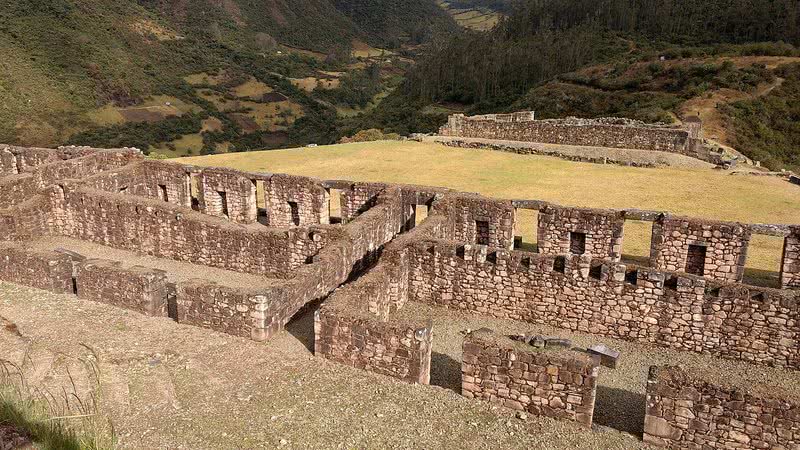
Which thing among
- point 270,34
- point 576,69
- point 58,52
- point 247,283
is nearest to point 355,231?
point 247,283

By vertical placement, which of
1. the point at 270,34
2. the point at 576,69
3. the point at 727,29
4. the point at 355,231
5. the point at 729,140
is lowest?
the point at 355,231

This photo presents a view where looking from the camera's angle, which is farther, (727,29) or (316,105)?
(316,105)

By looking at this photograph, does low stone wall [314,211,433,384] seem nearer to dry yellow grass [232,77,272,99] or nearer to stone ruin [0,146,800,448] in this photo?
stone ruin [0,146,800,448]

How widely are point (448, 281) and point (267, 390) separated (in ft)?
20.7

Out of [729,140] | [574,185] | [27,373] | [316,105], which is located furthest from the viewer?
[316,105]

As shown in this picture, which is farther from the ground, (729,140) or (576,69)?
(576,69)

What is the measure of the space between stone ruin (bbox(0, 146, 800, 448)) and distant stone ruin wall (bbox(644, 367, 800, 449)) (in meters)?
0.02

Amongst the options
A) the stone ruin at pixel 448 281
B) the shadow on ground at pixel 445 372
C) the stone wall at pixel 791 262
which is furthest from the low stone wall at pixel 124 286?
the stone wall at pixel 791 262

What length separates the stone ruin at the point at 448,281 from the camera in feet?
32.3

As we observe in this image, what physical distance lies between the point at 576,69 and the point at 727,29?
2330 centimetres

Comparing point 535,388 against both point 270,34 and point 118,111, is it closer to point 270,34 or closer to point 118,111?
point 118,111

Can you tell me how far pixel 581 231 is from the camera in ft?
61.0

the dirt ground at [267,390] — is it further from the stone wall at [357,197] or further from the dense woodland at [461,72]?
the dense woodland at [461,72]

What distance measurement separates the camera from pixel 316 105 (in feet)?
434
